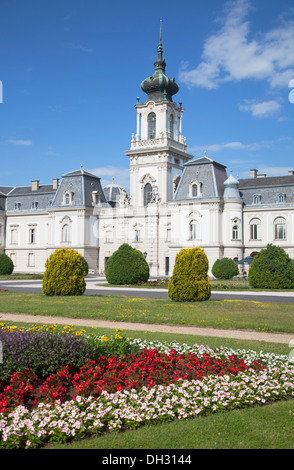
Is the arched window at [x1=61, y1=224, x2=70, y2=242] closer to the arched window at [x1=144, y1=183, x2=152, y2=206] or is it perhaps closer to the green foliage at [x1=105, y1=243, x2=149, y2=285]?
the arched window at [x1=144, y1=183, x2=152, y2=206]

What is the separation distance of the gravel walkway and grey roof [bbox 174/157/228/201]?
3649 centimetres

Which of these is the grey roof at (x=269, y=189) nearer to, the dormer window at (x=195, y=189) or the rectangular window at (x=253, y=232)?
the rectangular window at (x=253, y=232)

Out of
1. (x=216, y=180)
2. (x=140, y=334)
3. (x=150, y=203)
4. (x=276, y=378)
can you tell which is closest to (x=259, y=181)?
(x=216, y=180)

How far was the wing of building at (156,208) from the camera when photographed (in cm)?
5075

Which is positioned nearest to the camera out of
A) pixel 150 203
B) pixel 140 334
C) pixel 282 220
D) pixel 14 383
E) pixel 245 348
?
pixel 14 383

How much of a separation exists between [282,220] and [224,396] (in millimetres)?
44706

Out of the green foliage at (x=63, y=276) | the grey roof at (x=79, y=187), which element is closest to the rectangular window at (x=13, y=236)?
the grey roof at (x=79, y=187)

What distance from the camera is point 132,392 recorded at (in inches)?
295

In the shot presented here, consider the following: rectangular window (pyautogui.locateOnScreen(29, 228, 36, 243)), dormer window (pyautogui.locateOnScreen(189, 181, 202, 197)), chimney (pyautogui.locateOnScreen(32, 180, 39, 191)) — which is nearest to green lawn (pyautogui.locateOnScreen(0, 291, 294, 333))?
dormer window (pyautogui.locateOnScreen(189, 181, 202, 197))

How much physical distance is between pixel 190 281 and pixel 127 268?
13539 millimetres

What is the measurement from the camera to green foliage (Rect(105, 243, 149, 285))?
3528 cm

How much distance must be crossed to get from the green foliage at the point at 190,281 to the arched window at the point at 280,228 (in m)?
29.4
